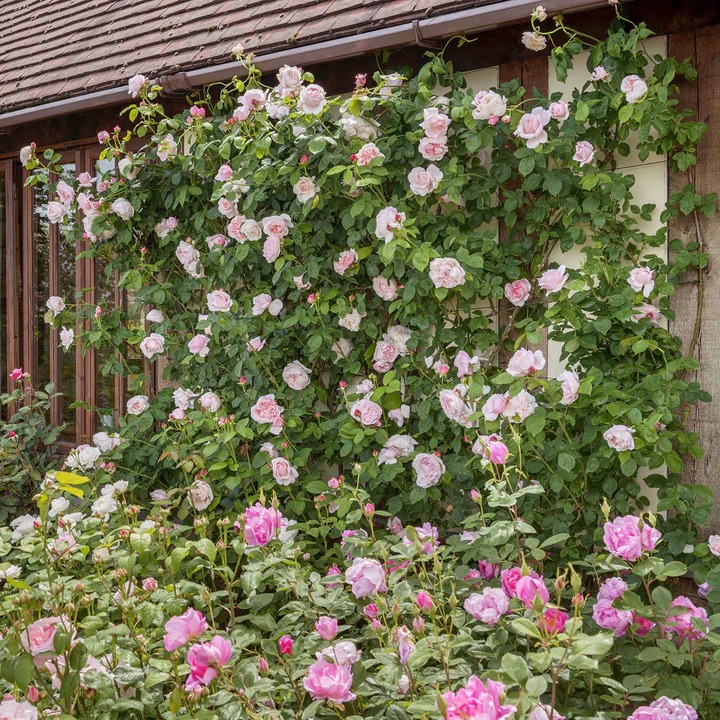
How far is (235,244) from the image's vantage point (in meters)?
4.09

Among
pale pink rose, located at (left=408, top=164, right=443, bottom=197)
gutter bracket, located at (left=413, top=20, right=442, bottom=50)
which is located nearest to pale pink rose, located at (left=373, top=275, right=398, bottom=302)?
pale pink rose, located at (left=408, top=164, right=443, bottom=197)

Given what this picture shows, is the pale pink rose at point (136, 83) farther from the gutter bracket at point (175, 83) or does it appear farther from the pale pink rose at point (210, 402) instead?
the pale pink rose at point (210, 402)

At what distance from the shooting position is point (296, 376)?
3.78 metres

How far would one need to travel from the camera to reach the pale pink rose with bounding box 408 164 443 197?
333cm

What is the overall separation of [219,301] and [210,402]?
50cm

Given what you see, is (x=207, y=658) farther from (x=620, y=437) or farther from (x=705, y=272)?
(x=705, y=272)

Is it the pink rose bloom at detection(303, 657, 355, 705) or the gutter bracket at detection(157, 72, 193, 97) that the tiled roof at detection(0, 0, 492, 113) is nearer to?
the gutter bracket at detection(157, 72, 193, 97)

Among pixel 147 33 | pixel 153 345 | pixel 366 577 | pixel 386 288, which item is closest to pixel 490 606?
pixel 366 577

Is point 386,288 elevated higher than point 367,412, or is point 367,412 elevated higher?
point 386,288

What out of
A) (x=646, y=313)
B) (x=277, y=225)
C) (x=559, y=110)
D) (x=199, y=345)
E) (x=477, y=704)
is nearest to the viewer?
(x=477, y=704)

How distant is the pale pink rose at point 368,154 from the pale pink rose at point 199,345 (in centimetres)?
127

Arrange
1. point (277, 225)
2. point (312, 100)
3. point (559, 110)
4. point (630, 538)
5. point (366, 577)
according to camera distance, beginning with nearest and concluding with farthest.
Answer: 1. point (630, 538)
2. point (366, 577)
3. point (559, 110)
4. point (312, 100)
5. point (277, 225)

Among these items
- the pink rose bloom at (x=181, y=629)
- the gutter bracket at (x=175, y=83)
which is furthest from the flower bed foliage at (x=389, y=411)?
the gutter bracket at (x=175, y=83)

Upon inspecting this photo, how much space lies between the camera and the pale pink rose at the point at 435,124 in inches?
129
